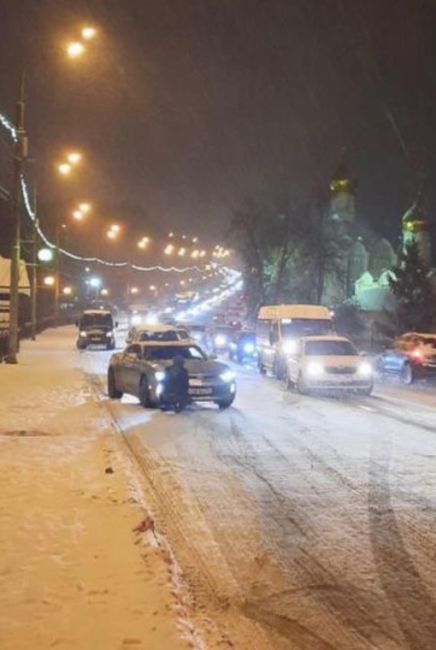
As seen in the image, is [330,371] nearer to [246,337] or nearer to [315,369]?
[315,369]

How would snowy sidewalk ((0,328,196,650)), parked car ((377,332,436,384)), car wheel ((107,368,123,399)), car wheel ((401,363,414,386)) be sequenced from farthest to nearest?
car wheel ((401,363,414,386)) < parked car ((377,332,436,384)) < car wheel ((107,368,123,399)) < snowy sidewalk ((0,328,196,650))

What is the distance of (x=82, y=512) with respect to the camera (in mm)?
8594

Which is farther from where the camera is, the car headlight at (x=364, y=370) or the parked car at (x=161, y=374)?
the car headlight at (x=364, y=370)

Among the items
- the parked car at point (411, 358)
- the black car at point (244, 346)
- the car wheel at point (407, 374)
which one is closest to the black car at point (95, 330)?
the black car at point (244, 346)

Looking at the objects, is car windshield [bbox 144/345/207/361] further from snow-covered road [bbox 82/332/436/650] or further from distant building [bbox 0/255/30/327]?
distant building [bbox 0/255/30/327]

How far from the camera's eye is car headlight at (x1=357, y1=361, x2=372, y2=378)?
932 inches

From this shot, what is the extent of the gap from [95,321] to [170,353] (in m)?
28.6

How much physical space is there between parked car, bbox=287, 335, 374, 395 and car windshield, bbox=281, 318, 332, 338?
21.1 feet

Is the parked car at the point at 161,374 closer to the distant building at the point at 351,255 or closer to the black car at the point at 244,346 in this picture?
the black car at the point at 244,346

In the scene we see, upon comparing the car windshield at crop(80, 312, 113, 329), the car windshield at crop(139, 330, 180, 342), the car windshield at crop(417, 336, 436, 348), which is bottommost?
the car windshield at crop(417, 336, 436, 348)

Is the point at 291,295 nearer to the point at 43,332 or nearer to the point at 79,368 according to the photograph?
the point at 43,332

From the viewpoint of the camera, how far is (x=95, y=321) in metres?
48.3

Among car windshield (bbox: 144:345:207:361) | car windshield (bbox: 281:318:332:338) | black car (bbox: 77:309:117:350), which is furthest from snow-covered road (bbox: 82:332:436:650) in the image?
black car (bbox: 77:309:117:350)

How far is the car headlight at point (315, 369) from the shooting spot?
76.5 ft
